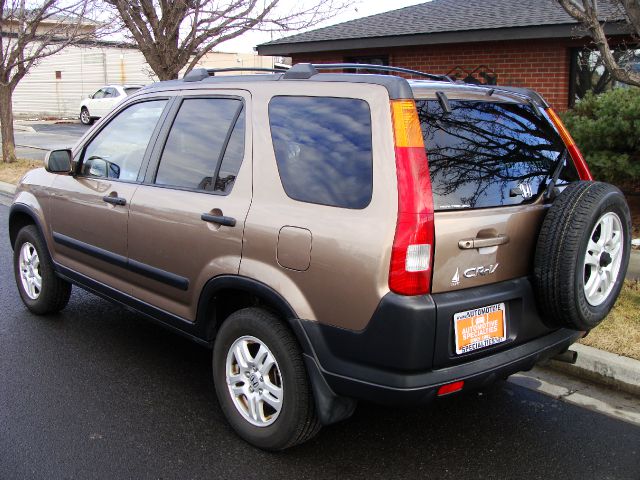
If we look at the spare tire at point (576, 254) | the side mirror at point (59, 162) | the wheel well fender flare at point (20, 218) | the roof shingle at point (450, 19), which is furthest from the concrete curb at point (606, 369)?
the roof shingle at point (450, 19)

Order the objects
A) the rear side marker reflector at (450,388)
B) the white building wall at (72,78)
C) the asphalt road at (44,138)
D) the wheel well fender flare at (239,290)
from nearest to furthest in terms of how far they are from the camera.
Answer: the rear side marker reflector at (450,388) < the wheel well fender flare at (239,290) < the asphalt road at (44,138) < the white building wall at (72,78)

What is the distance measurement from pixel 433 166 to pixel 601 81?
27.6 feet

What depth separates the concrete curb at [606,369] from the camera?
403 cm

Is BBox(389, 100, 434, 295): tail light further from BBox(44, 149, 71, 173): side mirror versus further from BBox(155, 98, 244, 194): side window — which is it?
BBox(44, 149, 71, 173): side mirror

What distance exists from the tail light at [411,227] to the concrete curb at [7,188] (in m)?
11.4

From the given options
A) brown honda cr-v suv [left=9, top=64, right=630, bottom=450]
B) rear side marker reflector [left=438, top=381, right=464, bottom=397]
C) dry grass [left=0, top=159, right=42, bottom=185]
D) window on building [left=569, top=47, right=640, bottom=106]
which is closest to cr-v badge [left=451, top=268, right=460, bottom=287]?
brown honda cr-v suv [left=9, top=64, right=630, bottom=450]

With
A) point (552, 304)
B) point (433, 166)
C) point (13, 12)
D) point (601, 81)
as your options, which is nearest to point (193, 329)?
point (433, 166)

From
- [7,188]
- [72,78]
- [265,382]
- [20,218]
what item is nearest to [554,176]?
[265,382]

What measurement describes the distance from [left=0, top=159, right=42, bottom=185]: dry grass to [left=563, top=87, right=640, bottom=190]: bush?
10590mm

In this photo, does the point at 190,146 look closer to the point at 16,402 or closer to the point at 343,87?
the point at 343,87

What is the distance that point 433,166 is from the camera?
9.32 feet

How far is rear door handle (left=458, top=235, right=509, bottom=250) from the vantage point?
279 cm

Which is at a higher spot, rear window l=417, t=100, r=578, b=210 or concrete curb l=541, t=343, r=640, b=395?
rear window l=417, t=100, r=578, b=210

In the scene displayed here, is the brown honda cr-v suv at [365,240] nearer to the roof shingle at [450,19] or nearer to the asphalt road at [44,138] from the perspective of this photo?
A: the roof shingle at [450,19]
